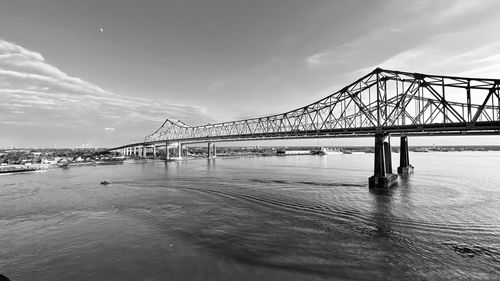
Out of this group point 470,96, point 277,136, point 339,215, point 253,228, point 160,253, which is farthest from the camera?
point 277,136

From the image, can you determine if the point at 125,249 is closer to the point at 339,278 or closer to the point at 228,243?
the point at 228,243

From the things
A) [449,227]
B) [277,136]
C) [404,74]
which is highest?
[404,74]

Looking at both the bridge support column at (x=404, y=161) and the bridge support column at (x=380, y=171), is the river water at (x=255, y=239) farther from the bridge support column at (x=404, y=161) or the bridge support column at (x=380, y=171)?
the bridge support column at (x=404, y=161)

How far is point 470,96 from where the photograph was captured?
4203 cm

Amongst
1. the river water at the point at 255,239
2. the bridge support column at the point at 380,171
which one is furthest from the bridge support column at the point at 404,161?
the river water at the point at 255,239

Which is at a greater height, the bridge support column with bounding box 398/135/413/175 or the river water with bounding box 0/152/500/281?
the bridge support column with bounding box 398/135/413/175

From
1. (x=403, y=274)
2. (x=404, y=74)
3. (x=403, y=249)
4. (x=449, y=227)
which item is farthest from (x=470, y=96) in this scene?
(x=403, y=274)

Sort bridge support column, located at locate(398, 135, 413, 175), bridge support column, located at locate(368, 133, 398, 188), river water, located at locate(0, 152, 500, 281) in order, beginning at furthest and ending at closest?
1. bridge support column, located at locate(398, 135, 413, 175)
2. bridge support column, located at locate(368, 133, 398, 188)
3. river water, located at locate(0, 152, 500, 281)

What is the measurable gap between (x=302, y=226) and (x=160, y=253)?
1179 centimetres

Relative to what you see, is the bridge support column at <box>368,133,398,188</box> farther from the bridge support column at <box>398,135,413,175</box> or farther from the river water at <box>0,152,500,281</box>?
the bridge support column at <box>398,135,413,175</box>

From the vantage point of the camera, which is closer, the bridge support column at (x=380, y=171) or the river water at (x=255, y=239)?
the river water at (x=255, y=239)

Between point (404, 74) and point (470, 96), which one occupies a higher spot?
point (404, 74)

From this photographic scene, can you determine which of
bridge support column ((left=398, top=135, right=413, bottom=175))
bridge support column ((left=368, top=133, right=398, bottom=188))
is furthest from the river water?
bridge support column ((left=398, top=135, right=413, bottom=175))

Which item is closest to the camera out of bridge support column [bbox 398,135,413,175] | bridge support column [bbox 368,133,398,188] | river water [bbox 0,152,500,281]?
river water [bbox 0,152,500,281]
